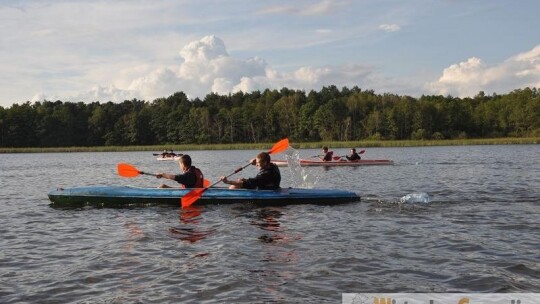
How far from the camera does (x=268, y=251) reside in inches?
352

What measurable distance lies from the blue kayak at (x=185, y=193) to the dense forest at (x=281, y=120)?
73.0 m

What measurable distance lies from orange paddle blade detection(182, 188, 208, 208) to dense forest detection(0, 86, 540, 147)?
73.8 meters

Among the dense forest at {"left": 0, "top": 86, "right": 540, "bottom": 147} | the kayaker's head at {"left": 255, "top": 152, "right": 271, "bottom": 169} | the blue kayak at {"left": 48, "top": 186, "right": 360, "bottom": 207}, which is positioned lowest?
the blue kayak at {"left": 48, "top": 186, "right": 360, "bottom": 207}

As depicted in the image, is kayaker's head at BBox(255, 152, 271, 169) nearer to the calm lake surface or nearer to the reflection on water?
the calm lake surface

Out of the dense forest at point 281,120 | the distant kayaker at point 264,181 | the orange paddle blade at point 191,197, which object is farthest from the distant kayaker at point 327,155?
the dense forest at point 281,120

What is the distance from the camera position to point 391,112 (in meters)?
88.1

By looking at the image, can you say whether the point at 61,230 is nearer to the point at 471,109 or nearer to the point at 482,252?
the point at 482,252

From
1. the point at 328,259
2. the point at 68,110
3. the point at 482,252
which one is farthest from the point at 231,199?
the point at 68,110

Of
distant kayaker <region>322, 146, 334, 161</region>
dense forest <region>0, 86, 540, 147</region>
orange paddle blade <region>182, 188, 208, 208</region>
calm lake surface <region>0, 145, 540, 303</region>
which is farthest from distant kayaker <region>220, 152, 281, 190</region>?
dense forest <region>0, 86, 540, 147</region>

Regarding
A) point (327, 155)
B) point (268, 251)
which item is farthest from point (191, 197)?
point (327, 155)

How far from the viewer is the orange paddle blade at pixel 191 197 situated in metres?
13.7

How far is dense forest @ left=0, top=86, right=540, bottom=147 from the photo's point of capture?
3489 inches

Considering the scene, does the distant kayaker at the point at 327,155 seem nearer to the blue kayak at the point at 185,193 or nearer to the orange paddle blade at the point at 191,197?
the blue kayak at the point at 185,193

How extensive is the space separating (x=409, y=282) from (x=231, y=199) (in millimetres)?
7580
